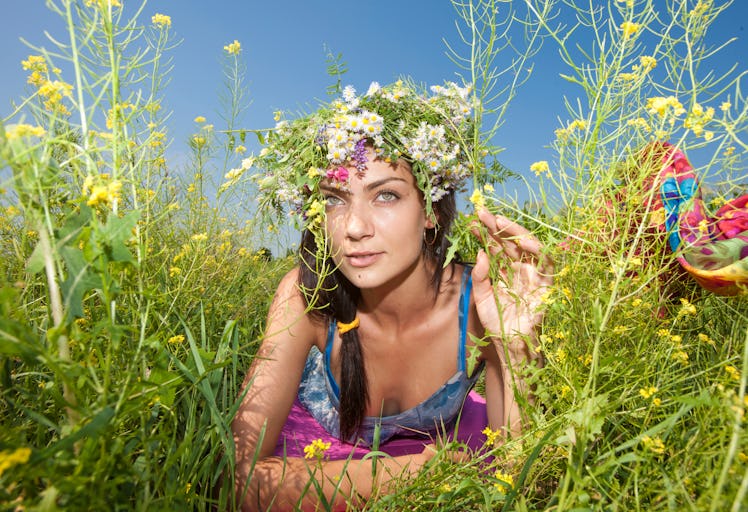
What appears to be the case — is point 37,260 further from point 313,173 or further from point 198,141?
point 198,141

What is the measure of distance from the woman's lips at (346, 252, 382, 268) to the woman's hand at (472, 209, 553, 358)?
1.50 feet

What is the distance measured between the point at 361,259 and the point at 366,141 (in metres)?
0.51

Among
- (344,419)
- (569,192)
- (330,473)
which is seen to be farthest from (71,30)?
(344,419)

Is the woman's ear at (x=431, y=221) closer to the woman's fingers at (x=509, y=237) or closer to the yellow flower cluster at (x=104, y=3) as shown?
the woman's fingers at (x=509, y=237)

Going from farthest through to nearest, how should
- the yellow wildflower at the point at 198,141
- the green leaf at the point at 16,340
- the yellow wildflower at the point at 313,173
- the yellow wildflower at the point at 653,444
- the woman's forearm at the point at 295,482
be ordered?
the yellow wildflower at the point at 198,141 → the yellow wildflower at the point at 313,173 → the woman's forearm at the point at 295,482 → the yellow wildflower at the point at 653,444 → the green leaf at the point at 16,340

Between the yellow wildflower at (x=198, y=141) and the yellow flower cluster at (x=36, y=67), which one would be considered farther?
the yellow wildflower at (x=198, y=141)

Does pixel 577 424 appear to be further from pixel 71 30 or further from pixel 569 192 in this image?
pixel 71 30

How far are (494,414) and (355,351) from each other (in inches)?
32.0

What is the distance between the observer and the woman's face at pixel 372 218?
210 cm

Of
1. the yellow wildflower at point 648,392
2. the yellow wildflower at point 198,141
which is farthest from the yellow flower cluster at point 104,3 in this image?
the yellow wildflower at point 198,141

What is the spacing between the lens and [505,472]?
1.38 m

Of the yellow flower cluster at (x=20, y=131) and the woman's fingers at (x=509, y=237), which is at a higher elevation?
the yellow flower cluster at (x=20, y=131)

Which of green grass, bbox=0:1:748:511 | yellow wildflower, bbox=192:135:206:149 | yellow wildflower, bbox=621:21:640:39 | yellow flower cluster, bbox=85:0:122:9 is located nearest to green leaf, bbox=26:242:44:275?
green grass, bbox=0:1:748:511

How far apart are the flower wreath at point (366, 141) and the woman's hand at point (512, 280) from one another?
44 cm
